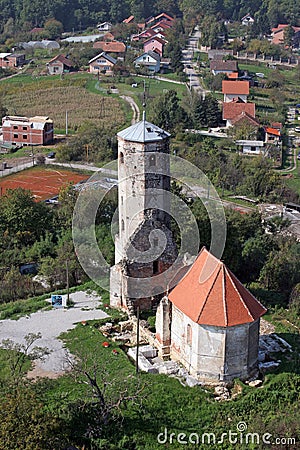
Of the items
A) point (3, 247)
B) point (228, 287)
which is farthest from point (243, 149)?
point (228, 287)

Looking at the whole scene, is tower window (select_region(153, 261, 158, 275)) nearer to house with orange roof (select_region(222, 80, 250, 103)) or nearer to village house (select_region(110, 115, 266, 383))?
village house (select_region(110, 115, 266, 383))

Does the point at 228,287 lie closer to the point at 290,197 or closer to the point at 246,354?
the point at 246,354

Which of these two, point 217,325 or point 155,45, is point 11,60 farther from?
point 217,325

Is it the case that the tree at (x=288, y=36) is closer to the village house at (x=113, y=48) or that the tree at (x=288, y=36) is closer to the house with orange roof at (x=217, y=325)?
the village house at (x=113, y=48)

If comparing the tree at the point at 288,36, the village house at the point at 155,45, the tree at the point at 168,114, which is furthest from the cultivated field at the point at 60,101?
the tree at the point at 288,36

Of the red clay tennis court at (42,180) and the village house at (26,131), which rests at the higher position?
the village house at (26,131)

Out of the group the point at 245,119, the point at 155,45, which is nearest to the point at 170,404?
the point at 245,119

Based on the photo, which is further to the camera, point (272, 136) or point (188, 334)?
point (272, 136)

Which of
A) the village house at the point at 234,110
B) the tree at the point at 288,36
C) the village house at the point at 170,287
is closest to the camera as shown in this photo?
the village house at the point at 170,287
